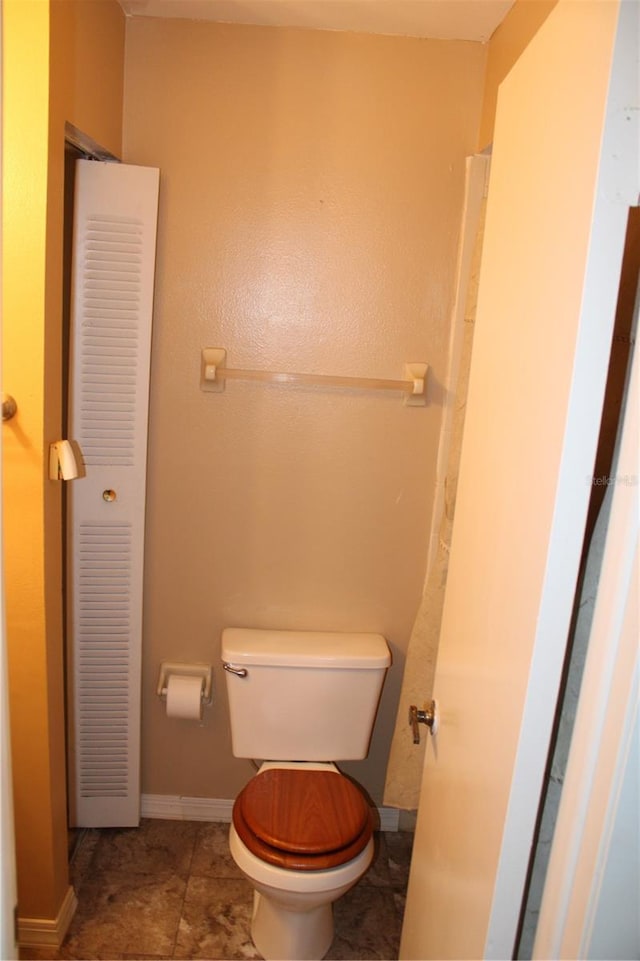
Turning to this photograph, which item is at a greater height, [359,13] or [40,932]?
[359,13]

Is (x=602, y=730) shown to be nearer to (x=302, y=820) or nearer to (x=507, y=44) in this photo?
(x=302, y=820)

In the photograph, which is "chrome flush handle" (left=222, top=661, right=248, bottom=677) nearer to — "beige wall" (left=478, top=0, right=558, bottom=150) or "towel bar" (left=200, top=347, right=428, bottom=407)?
"towel bar" (left=200, top=347, right=428, bottom=407)

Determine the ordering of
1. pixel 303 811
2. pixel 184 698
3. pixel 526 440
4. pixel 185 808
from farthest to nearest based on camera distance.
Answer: pixel 185 808, pixel 184 698, pixel 303 811, pixel 526 440

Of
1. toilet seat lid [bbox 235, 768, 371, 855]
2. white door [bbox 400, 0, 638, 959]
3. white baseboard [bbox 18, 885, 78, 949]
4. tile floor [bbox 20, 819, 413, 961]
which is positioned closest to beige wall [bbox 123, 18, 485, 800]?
tile floor [bbox 20, 819, 413, 961]

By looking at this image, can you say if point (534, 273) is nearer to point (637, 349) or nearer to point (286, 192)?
point (637, 349)

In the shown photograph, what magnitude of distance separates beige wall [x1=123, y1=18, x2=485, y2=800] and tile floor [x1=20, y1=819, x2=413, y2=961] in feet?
0.85

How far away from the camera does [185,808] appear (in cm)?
229

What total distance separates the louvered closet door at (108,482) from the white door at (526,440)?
1133 mm

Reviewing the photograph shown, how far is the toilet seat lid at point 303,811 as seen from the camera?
1639 millimetres

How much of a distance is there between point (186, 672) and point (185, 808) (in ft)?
1.75

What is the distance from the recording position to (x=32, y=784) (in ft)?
5.52

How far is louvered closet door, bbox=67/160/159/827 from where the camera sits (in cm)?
188

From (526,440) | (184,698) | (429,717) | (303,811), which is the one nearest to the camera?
(526,440)

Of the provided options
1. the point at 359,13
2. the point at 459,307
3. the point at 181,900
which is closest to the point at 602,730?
the point at 459,307
